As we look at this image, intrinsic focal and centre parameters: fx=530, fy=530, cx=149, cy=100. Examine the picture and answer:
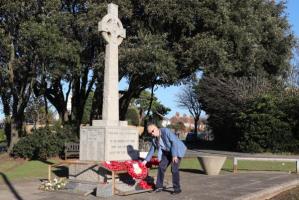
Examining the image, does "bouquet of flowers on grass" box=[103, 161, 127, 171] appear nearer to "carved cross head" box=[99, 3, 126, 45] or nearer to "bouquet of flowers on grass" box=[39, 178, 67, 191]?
"bouquet of flowers on grass" box=[39, 178, 67, 191]

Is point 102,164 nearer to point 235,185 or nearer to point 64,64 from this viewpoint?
point 235,185

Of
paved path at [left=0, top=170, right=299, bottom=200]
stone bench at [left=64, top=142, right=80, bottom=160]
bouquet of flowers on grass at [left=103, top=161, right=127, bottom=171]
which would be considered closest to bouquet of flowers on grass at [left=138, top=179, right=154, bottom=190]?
paved path at [left=0, top=170, right=299, bottom=200]

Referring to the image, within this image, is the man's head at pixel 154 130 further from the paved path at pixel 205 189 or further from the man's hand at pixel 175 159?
the paved path at pixel 205 189

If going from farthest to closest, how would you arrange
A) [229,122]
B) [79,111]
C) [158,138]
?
[229,122] → [79,111] → [158,138]

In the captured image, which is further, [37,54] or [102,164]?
[37,54]

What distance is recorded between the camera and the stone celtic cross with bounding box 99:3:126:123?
12.9 metres

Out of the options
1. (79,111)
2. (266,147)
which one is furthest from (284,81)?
(79,111)

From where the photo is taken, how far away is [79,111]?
103ft

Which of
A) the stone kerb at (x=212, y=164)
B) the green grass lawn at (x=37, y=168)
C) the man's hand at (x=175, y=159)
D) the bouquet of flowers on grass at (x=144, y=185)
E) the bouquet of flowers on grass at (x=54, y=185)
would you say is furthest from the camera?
the green grass lawn at (x=37, y=168)

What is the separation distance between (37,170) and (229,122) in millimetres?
23043

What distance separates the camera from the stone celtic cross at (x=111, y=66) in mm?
12883

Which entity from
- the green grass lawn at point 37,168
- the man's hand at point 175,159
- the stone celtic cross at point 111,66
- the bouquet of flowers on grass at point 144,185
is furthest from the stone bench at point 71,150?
the man's hand at point 175,159

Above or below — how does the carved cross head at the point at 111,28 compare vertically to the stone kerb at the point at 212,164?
above

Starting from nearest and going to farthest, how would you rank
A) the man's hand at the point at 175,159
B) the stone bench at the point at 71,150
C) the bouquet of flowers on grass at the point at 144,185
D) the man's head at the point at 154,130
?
the man's hand at the point at 175,159
the man's head at the point at 154,130
the bouquet of flowers on grass at the point at 144,185
the stone bench at the point at 71,150
